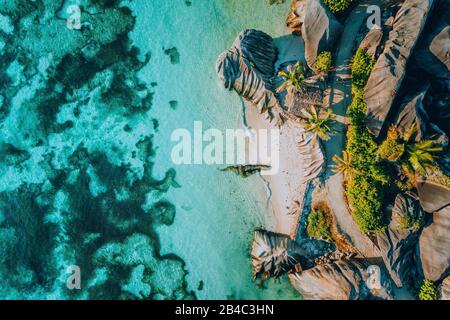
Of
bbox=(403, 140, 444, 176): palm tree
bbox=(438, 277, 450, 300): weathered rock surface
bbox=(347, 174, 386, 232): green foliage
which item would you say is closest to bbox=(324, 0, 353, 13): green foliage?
bbox=(403, 140, 444, 176): palm tree

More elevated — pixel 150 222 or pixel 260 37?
pixel 260 37

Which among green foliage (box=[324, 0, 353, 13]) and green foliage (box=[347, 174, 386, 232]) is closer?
green foliage (box=[347, 174, 386, 232])

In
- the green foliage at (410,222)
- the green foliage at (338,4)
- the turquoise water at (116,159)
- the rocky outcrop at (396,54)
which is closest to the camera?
the rocky outcrop at (396,54)

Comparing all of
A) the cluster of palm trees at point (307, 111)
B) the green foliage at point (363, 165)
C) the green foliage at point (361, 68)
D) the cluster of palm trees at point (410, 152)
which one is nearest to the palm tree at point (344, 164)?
the cluster of palm trees at point (410, 152)

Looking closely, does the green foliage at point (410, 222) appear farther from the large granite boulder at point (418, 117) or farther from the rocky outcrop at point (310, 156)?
the rocky outcrop at point (310, 156)

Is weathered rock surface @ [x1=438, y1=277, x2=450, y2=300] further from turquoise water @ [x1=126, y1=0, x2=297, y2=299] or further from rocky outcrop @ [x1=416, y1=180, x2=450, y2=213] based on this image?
turquoise water @ [x1=126, y1=0, x2=297, y2=299]
